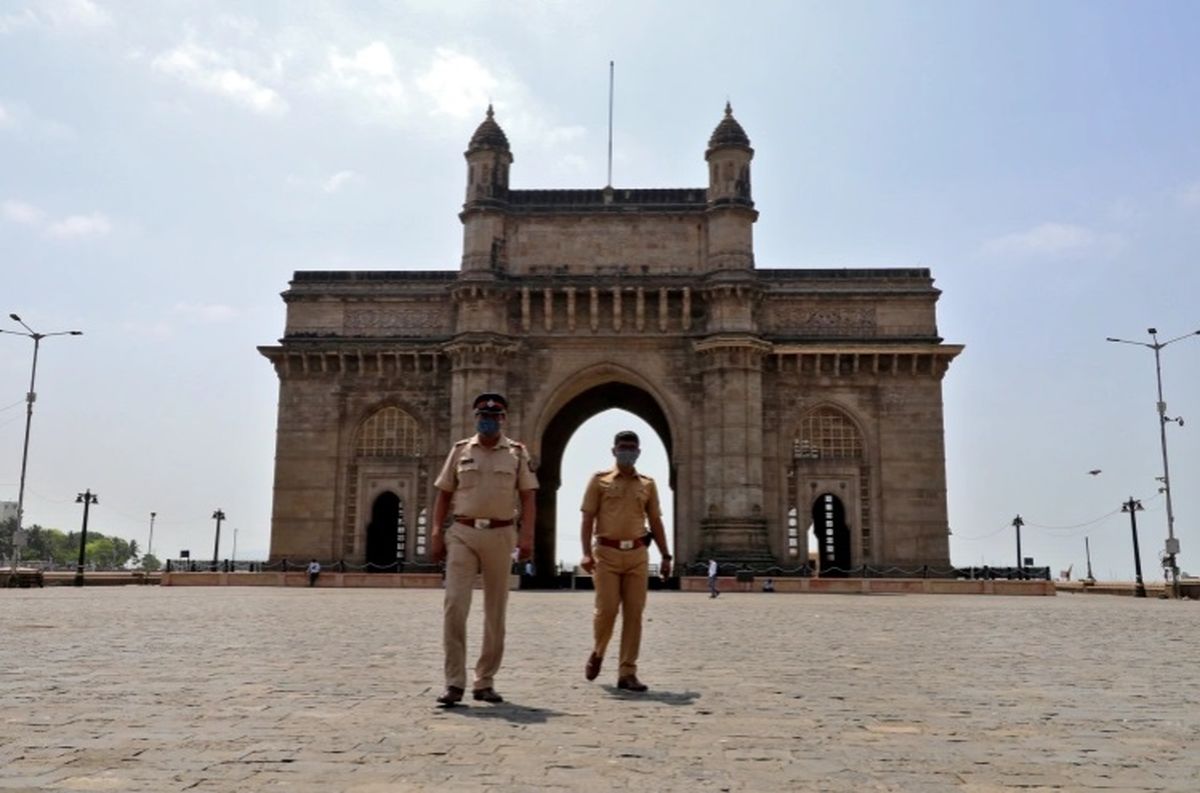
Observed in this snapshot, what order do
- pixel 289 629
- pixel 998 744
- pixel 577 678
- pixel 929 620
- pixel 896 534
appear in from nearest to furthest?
pixel 998 744 < pixel 577 678 < pixel 289 629 < pixel 929 620 < pixel 896 534

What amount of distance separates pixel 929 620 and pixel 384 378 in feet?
84.1

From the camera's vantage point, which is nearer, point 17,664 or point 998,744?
point 998,744

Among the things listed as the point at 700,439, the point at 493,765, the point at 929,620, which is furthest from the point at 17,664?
the point at 700,439

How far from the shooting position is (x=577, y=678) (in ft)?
28.1

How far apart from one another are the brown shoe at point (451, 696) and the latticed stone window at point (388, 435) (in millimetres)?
32124

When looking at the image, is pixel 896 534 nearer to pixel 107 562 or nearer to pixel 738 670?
pixel 738 670

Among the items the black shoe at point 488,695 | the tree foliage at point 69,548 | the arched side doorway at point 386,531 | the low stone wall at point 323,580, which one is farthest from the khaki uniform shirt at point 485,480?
the tree foliage at point 69,548

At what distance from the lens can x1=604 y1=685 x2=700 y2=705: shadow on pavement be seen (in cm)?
709

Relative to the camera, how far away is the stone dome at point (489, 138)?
38594 mm

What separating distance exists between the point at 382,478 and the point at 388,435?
64.1 inches

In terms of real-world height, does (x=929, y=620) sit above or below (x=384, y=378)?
below

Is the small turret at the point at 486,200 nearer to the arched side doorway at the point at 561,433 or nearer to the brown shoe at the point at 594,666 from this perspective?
the arched side doorway at the point at 561,433

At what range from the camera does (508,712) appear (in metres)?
6.55

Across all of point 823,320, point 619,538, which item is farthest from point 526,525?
point 823,320
